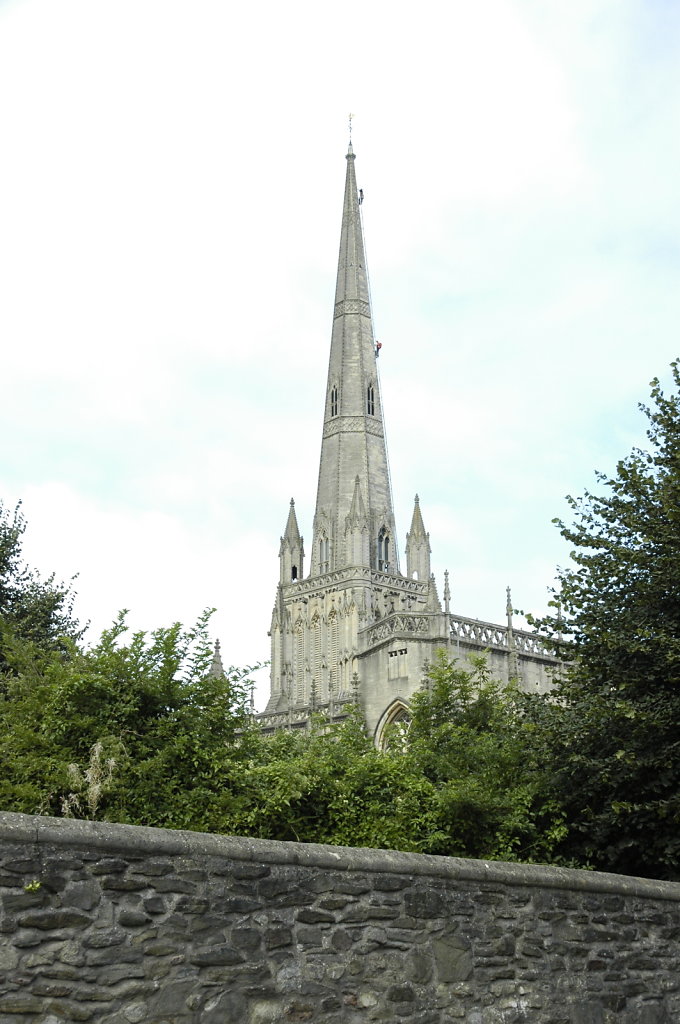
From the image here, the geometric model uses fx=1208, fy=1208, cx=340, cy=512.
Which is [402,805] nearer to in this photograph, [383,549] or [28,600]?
[28,600]

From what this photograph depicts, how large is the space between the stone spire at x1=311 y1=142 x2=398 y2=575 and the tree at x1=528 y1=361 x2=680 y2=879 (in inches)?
3154

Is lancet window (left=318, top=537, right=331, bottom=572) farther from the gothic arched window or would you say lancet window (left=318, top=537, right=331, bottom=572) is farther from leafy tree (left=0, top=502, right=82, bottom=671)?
leafy tree (left=0, top=502, right=82, bottom=671)

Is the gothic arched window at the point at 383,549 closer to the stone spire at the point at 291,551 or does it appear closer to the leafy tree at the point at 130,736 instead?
the stone spire at the point at 291,551

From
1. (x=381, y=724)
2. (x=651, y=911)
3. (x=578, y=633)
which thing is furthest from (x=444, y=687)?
(x=381, y=724)

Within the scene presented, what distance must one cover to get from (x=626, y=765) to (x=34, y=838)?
1113 centimetres

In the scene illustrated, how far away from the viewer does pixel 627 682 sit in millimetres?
17156

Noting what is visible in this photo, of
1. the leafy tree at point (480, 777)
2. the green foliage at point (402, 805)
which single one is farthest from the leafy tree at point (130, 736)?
the leafy tree at point (480, 777)

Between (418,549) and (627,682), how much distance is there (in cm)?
8557

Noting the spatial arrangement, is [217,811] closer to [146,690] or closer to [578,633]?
[146,690]

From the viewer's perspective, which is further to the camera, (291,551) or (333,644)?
(291,551)

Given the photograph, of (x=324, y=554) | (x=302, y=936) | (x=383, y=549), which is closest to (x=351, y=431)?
(x=383, y=549)

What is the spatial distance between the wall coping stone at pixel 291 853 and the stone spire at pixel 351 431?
291 ft

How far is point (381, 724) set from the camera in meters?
52.7

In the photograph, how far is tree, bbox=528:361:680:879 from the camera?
1641 cm
